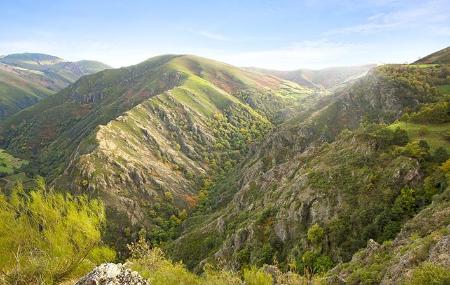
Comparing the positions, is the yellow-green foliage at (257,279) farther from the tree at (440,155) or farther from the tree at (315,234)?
the tree at (440,155)

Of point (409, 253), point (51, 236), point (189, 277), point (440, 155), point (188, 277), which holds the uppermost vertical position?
point (440, 155)

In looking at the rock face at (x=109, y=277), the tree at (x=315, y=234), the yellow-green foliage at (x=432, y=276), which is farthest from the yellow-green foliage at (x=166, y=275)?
the tree at (x=315, y=234)

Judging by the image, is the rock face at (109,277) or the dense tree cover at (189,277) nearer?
the rock face at (109,277)

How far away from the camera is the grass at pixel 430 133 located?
2793 inches

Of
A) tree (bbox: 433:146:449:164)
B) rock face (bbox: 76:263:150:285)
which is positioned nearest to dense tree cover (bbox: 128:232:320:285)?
rock face (bbox: 76:263:150:285)

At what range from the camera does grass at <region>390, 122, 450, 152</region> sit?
7094 cm

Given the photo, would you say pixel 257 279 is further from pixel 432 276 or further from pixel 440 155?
pixel 440 155

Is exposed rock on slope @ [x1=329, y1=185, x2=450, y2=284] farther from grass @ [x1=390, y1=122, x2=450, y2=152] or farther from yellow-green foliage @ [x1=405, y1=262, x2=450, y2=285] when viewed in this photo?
grass @ [x1=390, y1=122, x2=450, y2=152]

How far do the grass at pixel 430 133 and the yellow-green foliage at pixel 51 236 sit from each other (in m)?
55.8

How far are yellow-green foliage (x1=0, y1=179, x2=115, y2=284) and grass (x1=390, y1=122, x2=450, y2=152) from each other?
183 ft

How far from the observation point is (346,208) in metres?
67.8

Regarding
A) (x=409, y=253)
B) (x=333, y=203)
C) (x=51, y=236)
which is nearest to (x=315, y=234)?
(x=333, y=203)

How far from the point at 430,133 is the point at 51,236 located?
66711 mm

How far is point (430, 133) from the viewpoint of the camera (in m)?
76.7
